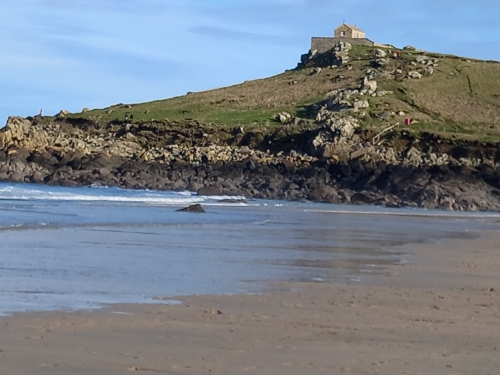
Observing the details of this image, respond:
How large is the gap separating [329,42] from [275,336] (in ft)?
247

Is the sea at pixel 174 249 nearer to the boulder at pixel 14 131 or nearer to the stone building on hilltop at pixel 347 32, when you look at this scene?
the boulder at pixel 14 131

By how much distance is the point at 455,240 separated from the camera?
21297 millimetres

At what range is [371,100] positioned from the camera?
6262 centimetres

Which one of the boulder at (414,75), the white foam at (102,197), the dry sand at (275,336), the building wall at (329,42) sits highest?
the building wall at (329,42)

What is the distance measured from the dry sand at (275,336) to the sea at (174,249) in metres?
0.74

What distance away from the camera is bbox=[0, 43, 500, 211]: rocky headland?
43875 mm

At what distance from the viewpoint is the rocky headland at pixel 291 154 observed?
43875 mm

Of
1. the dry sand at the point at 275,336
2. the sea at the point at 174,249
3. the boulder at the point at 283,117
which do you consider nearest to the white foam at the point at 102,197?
the sea at the point at 174,249

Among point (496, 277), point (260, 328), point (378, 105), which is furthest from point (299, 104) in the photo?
point (260, 328)

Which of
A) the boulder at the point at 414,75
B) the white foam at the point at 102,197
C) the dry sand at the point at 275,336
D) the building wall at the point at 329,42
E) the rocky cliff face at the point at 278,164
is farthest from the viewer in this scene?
the building wall at the point at 329,42

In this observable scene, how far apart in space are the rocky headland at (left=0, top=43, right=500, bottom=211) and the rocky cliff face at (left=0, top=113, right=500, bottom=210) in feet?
0.22

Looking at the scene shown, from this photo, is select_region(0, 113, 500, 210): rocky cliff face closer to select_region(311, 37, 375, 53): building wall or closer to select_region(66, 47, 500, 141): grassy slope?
select_region(66, 47, 500, 141): grassy slope

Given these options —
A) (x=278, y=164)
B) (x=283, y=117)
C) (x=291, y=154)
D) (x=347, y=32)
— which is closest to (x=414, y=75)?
(x=283, y=117)

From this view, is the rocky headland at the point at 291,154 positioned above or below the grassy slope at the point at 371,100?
below
